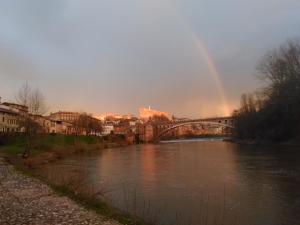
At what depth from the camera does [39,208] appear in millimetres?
13430

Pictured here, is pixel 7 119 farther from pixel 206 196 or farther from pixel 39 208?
pixel 39 208

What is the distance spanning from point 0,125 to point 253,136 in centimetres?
6276

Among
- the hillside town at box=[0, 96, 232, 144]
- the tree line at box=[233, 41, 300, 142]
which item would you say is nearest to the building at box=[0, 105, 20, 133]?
the hillside town at box=[0, 96, 232, 144]

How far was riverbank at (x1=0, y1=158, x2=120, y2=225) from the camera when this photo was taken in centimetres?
1163

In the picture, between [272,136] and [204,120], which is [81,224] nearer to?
[272,136]

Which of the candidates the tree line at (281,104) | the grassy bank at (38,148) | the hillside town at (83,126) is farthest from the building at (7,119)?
the tree line at (281,104)

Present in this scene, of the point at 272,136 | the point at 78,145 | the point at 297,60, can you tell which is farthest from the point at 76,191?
the point at 272,136

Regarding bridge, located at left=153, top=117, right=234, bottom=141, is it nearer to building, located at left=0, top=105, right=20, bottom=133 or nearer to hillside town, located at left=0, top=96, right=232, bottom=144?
hillside town, located at left=0, top=96, right=232, bottom=144

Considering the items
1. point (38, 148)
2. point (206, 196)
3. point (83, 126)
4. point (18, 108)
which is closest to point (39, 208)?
point (206, 196)

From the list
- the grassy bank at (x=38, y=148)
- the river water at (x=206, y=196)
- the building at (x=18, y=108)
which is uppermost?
the building at (x=18, y=108)

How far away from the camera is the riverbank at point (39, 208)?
38.2ft

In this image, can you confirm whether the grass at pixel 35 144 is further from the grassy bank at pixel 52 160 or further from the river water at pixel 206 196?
the river water at pixel 206 196

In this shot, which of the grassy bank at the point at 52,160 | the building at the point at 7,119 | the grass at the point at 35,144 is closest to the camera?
the grassy bank at the point at 52,160

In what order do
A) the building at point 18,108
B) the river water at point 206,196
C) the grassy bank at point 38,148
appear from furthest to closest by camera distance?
the building at point 18,108
the grassy bank at point 38,148
the river water at point 206,196
